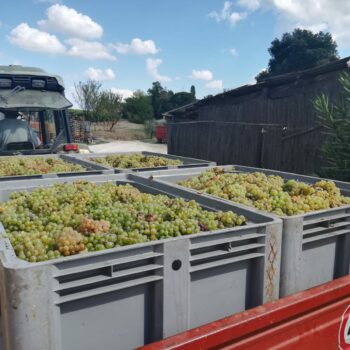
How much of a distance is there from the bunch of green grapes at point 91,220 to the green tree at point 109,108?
41.4 m

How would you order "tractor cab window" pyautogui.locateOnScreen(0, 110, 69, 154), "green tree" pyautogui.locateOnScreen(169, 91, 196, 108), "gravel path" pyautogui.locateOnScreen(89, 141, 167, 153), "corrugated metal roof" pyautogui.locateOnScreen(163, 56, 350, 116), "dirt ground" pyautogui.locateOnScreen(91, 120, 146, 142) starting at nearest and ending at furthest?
"tractor cab window" pyautogui.locateOnScreen(0, 110, 69, 154), "corrugated metal roof" pyautogui.locateOnScreen(163, 56, 350, 116), "gravel path" pyautogui.locateOnScreen(89, 141, 167, 153), "dirt ground" pyautogui.locateOnScreen(91, 120, 146, 142), "green tree" pyautogui.locateOnScreen(169, 91, 196, 108)

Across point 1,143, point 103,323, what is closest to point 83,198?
point 103,323

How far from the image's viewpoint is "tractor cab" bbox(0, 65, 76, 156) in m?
6.39

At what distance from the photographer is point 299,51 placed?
1671 inches

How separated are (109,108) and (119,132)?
3.41m

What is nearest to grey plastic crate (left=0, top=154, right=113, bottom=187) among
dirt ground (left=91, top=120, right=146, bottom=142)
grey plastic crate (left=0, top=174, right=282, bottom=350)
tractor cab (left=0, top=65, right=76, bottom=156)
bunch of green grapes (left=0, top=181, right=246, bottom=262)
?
bunch of green grapes (left=0, top=181, right=246, bottom=262)

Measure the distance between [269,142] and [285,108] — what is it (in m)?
1.66

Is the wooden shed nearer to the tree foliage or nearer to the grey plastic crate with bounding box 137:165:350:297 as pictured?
the grey plastic crate with bounding box 137:165:350:297

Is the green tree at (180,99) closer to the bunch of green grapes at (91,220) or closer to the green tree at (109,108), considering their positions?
the green tree at (109,108)

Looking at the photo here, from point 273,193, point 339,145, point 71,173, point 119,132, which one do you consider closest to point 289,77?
point 339,145

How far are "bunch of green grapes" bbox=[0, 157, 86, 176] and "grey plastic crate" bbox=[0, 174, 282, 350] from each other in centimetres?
278

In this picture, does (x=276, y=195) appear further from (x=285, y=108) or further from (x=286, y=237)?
(x=285, y=108)

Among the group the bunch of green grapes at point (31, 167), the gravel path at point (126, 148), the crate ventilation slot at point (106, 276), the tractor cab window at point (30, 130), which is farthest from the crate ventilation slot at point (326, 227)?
the gravel path at point (126, 148)

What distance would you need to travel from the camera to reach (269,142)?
12.7m
